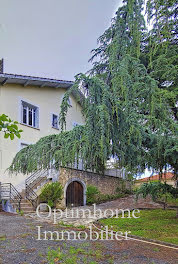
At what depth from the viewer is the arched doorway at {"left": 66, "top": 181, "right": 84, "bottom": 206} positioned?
1460 centimetres

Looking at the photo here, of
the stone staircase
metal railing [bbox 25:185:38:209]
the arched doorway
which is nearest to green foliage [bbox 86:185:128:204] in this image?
the arched doorway

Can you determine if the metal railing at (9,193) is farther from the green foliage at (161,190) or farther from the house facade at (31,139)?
the green foliage at (161,190)

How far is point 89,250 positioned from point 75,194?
9328 mm

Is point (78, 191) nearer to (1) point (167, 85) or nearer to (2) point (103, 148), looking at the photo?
(1) point (167, 85)

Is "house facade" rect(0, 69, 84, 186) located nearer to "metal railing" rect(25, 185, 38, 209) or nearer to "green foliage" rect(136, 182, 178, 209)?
"metal railing" rect(25, 185, 38, 209)

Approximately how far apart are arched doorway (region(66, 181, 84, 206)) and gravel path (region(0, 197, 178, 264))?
7.23 m

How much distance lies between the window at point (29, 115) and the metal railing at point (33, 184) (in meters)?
3.13

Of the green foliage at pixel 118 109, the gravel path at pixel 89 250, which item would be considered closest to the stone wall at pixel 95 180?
the gravel path at pixel 89 250

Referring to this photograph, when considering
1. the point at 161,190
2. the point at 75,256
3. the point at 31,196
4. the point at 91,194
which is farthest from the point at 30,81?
the point at 75,256

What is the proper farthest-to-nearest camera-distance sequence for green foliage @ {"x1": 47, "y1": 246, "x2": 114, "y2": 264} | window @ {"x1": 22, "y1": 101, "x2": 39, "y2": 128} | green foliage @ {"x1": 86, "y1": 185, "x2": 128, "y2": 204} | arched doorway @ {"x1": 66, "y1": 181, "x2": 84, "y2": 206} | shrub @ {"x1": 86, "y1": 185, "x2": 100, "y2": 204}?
green foliage @ {"x1": 86, "y1": 185, "x2": 128, "y2": 204}, shrub @ {"x1": 86, "y1": 185, "x2": 100, "y2": 204}, window @ {"x1": 22, "y1": 101, "x2": 39, "y2": 128}, arched doorway @ {"x1": 66, "y1": 181, "x2": 84, "y2": 206}, green foliage @ {"x1": 47, "y1": 246, "x2": 114, "y2": 264}

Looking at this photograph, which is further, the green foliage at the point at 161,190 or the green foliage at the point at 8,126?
the green foliage at the point at 161,190

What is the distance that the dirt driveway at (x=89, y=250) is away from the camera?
511cm

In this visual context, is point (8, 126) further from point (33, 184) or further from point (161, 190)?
point (33, 184)

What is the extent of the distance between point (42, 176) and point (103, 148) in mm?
11703
